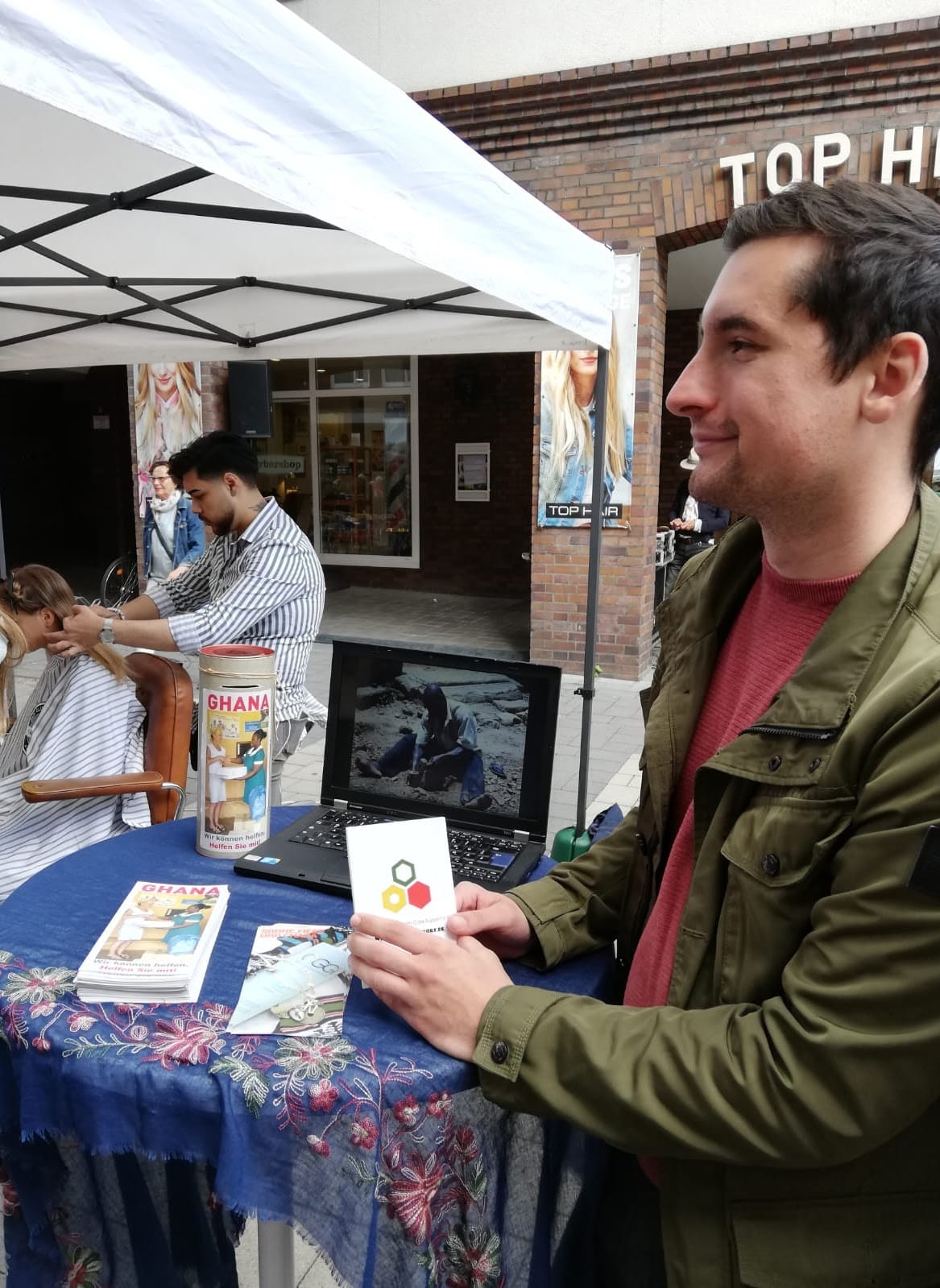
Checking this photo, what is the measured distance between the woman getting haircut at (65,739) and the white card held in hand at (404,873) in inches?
63.0

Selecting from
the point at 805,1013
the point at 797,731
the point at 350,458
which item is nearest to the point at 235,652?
the point at 797,731

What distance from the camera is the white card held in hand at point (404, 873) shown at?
1312 mm

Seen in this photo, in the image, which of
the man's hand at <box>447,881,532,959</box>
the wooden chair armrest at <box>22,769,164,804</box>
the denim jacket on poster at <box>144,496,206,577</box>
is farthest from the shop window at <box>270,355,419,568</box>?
the man's hand at <box>447,881,532,959</box>

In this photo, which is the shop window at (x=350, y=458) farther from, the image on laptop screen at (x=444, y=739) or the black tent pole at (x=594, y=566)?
the image on laptop screen at (x=444, y=739)

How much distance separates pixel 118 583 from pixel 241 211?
8.67 metres

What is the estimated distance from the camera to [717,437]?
3.65 ft

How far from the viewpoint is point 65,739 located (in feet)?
8.91

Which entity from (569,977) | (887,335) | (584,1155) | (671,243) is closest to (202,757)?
(569,977)

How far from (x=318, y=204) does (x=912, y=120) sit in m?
6.21

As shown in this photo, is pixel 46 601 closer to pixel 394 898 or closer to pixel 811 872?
pixel 394 898

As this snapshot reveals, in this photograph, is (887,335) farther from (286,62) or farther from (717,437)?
(286,62)

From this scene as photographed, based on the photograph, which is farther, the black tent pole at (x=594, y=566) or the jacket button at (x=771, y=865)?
the black tent pole at (x=594, y=566)

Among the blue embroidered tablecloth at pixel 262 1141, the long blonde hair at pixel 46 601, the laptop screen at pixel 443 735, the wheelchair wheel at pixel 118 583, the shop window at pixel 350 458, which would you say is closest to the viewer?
the blue embroidered tablecloth at pixel 262 1141

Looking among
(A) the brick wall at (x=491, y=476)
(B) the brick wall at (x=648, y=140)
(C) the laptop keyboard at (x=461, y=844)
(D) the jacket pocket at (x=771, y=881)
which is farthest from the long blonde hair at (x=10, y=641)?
(A) the brick wall at (x=491, y=476)
